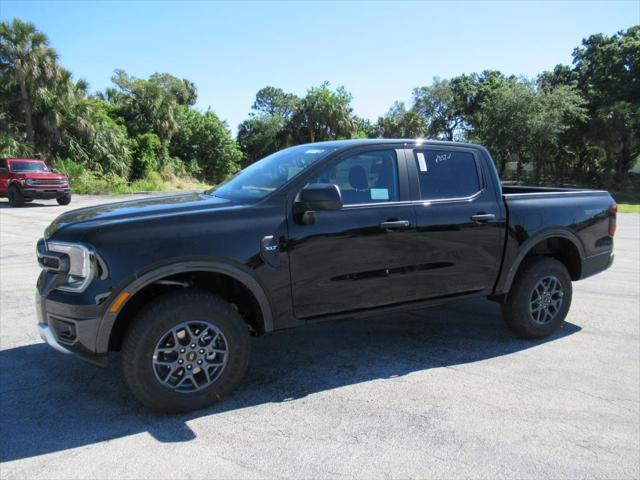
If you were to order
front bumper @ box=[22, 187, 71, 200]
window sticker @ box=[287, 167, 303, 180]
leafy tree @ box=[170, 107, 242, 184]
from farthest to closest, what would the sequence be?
leafy tree @ box=[170, 107, 242, 184]
front bumper @ box=[22, 187, 71, 200]
window sticker @ box=[287, 167, 303, 180]

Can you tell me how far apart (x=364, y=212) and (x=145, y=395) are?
201 cm

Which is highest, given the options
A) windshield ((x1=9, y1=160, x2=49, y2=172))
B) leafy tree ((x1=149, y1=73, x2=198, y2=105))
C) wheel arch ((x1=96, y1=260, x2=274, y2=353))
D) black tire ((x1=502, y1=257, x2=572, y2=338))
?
leafy tree ((x1=149, y1=73, x2=198, y2=105))

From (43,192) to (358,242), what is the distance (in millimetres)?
19277

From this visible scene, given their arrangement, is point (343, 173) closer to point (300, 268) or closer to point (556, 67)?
point (300, 268)

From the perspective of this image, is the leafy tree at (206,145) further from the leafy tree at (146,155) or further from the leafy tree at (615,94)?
the leafy tree at (615,94)

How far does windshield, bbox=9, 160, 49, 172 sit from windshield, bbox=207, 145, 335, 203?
1900cm

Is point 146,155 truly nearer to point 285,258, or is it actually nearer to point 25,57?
point 25,57

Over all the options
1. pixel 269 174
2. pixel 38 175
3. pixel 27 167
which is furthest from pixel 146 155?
pixel 269 174

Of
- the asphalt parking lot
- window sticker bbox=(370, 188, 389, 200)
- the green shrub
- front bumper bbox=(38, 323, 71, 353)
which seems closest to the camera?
the asphalt parking lot

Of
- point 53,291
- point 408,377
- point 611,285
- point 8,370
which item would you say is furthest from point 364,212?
point 611,285

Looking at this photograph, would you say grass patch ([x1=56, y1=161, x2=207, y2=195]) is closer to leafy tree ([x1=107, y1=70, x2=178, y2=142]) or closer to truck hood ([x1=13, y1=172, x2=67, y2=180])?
leafy tree ([x1=107, y1=70, x2=178, y2=142])

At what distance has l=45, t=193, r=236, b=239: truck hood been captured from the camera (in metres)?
3.37

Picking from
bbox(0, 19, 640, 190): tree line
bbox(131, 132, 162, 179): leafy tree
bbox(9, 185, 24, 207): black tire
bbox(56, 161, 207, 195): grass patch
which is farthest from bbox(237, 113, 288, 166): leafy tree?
bbox(9, 185, 24, 207): black tire

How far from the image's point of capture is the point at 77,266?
314 centimetres
